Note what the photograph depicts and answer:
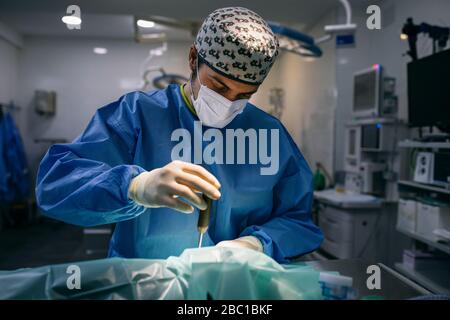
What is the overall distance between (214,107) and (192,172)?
0.27 meters

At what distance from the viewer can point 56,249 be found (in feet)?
11.6

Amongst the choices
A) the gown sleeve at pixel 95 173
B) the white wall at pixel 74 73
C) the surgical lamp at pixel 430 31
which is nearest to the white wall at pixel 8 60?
the white wall at pixel 74 73

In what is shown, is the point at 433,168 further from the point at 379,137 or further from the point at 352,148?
the point at 352,148

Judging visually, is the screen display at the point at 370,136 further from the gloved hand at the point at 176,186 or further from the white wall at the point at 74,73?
the gloved hand at the point at 176,186

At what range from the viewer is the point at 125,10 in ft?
4.83

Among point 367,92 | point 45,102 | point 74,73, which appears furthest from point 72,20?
point 367,92

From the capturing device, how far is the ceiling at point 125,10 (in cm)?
107

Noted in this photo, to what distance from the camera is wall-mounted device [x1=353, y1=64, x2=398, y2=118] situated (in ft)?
10.0

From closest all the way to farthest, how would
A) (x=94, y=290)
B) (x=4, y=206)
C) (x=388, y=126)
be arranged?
(x=94, y=290)
(x=388, y=126)
(x=4, y=206)

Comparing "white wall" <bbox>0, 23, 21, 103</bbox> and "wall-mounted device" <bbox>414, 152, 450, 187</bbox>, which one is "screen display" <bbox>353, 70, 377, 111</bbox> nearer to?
"wall-mounted device" <bbox>414, 152, 450, 187</bbox>

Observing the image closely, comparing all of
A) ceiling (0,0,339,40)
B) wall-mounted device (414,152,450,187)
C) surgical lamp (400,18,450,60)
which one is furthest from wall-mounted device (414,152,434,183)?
ceiling (0,0,339,40)
